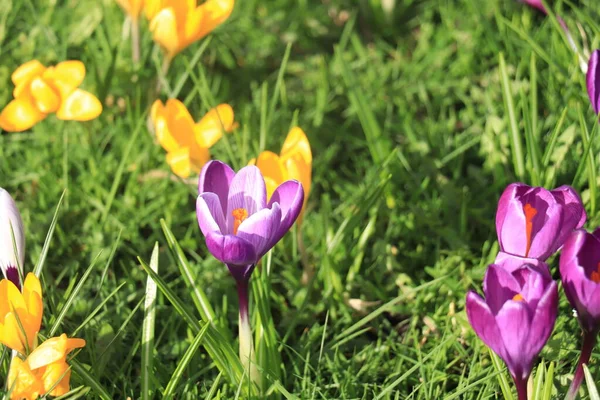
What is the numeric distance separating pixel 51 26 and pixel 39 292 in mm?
1289

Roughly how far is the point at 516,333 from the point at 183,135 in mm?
871

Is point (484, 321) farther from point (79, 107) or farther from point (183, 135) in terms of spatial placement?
point (79, 107)

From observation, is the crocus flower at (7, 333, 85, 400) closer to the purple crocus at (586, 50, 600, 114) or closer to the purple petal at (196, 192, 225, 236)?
the purple petal at (196, 192, 225, 236)

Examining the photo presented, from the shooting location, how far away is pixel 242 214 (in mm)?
1261

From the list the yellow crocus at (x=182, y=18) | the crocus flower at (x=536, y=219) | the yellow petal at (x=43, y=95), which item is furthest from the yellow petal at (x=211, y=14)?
the crocus flower at (x=536, y=219)

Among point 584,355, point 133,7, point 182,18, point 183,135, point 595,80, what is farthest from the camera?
point 133,7

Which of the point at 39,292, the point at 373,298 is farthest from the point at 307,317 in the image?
the point at 39,292

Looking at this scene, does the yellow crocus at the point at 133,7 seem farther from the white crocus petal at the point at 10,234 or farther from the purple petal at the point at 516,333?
the purple petal at the point at 516,333

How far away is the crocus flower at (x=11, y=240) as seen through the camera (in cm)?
128

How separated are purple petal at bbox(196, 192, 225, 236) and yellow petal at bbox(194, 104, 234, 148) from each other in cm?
45

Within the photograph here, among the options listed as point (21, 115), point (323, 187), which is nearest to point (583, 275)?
point (323, 187)

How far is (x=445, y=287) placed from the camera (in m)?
1.65

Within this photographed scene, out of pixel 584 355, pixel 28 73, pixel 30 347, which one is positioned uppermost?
pixel 28 73

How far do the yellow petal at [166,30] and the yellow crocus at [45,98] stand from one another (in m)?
0.21
